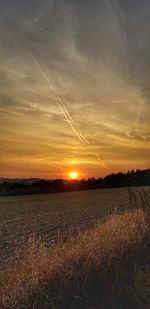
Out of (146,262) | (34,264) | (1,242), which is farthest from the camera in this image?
(1,242)

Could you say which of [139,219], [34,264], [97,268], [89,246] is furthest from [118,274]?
[139,219]

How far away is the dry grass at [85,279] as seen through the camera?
6.93 metres

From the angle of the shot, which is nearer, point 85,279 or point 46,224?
point 85,279

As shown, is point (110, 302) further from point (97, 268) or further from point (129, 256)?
point (129, 256)

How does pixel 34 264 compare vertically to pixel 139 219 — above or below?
below

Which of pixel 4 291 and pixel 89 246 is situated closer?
pixel 4 291

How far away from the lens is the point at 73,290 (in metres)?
7.30

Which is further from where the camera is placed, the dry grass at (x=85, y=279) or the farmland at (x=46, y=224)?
the farmland at (x=46, y=224)

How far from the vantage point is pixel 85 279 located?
7570mm

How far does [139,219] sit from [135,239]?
202cm

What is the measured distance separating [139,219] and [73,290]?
16.5 ft

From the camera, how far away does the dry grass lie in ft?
22.7

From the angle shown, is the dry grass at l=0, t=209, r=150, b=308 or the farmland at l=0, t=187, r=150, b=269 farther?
the farmland at l=0, t=187, r=150, b=269

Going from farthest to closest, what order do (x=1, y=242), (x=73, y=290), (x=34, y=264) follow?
(x=1, y=242) → (x=34, y=264) → (x=73, y=290)
